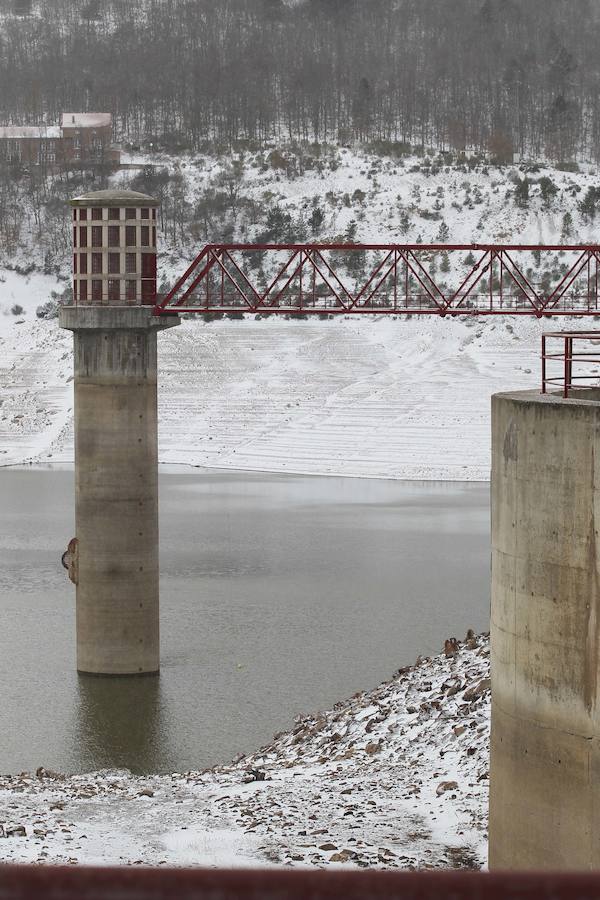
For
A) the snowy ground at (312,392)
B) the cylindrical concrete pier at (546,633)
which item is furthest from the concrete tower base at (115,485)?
the snowy ground at (312,392)

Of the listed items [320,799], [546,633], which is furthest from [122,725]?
[546,633]

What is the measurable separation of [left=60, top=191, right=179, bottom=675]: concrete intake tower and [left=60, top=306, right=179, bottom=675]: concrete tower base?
0.02 metres

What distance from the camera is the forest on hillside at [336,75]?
13412cm

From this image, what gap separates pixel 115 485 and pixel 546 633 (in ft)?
63.0

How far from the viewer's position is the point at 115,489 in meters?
31.4

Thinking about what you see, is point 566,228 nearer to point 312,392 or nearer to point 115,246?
point 312,392

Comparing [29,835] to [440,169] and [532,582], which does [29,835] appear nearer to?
[532,582]

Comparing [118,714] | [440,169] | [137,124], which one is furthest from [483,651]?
[137,124]

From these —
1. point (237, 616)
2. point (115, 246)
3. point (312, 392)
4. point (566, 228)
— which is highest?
point (566, 228)

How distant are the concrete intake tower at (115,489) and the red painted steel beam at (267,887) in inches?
1142

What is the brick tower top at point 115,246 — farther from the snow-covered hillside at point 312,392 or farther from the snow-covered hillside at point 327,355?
the snow-covered hillside at point 327,355

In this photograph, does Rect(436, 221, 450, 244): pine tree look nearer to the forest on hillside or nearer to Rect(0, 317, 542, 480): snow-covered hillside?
the forest on hillside

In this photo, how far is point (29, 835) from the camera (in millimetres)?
16109

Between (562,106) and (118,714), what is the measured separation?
115569 millimetres
